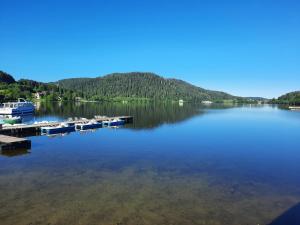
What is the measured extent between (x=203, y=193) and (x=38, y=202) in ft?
41.7

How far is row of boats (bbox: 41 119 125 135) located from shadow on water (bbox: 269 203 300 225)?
4513 cm

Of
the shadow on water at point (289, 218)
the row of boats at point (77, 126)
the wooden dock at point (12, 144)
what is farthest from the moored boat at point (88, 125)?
the shadow on water at point (289, 218)

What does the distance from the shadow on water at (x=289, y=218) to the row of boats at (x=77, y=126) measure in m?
45.1

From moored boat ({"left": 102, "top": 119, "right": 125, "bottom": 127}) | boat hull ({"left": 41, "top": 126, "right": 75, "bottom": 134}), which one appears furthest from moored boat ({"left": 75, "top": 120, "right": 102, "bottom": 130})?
boat hull ({"left": 41, "top": 126, "right": 75, "bottom": 134})

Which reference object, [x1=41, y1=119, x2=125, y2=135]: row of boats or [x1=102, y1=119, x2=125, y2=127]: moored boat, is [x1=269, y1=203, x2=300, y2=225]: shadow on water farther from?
[x1=102, y1=119, x2=125, y2=127]: moored boat

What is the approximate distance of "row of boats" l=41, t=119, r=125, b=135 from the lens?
5525 centimetres

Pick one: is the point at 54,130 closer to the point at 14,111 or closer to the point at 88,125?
the point at 88,125

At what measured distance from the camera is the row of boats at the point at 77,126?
55250mm

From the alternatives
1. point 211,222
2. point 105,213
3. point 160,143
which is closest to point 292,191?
point 211,222

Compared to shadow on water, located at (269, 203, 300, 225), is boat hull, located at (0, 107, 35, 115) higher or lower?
higher

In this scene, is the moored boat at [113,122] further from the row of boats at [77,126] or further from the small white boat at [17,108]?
the small white boat at [17,108]

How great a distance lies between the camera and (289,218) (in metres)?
19.2

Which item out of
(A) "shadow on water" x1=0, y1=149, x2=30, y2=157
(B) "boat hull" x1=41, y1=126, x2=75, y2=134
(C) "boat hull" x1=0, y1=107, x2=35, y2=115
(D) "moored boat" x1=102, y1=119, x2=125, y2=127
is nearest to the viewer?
(A) "shadow on water" x1=0, y1=149, x2=30, y2=157

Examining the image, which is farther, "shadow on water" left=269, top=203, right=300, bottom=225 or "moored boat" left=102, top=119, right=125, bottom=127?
"moored boat" left=102, top=119, right=125, bottom=127
